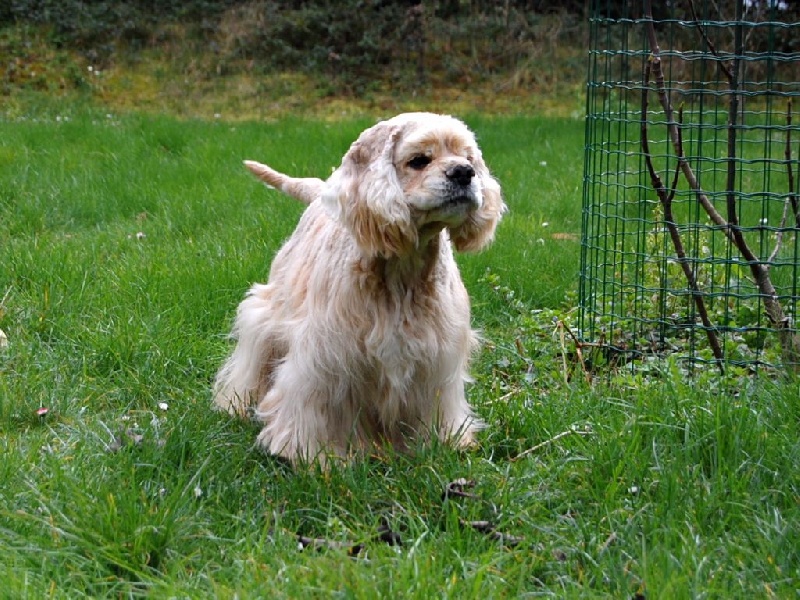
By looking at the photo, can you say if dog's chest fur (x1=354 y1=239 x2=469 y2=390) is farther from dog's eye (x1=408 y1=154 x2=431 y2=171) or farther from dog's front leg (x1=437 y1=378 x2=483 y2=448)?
dog's eye (x1=408 y1=154 x2=431 y2=171)

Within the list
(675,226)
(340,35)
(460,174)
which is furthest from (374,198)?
(340,35)

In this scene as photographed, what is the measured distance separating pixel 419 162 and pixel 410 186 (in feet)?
0.29

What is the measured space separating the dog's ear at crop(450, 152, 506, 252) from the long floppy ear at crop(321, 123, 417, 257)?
0.20m

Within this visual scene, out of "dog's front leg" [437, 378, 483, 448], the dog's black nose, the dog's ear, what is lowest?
"dog's front leg" [437, 378, 483, 448]

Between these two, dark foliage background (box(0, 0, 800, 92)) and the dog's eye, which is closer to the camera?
the dog's eye

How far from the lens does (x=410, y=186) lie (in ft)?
10.1

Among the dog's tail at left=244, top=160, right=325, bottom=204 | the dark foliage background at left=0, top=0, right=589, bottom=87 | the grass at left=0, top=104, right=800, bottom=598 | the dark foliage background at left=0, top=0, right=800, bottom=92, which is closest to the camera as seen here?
the grass at left=0, top=104, right=800, bottom=598

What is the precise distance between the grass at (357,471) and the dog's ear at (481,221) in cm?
65

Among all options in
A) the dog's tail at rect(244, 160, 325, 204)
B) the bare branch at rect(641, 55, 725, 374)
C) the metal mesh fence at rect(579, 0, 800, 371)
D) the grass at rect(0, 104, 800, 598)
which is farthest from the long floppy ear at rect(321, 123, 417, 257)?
the bare branch at rect(641, 55, 725, 374)

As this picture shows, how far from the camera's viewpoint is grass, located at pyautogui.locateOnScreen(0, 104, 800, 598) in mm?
2383

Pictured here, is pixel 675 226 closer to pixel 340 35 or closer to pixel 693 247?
pixel 693 247

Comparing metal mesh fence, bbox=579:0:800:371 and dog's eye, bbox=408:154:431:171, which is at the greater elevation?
dog's eye, bbox=408:154:431:171

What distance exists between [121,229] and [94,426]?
8.70ft

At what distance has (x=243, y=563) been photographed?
2441 millimetres
